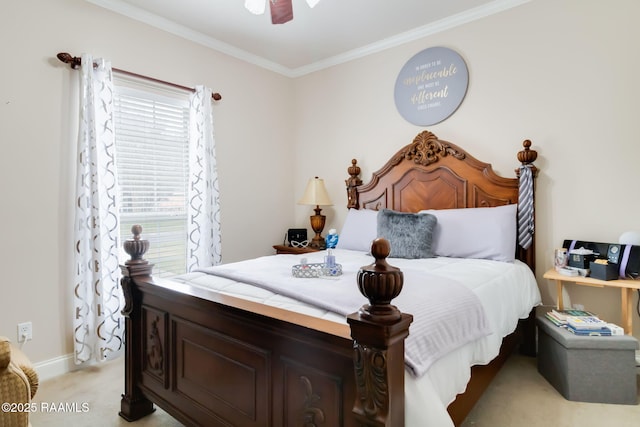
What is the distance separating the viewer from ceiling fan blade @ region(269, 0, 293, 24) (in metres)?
1.78

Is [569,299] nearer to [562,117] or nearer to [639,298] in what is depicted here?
[639,298]

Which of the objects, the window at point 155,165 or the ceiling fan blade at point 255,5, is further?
the window at point 155,165

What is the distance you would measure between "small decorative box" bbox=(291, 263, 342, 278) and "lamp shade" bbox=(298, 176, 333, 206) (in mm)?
1719

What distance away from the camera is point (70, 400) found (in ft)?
6.98

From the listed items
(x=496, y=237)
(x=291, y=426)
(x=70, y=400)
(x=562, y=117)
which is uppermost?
(x=562, y=117)

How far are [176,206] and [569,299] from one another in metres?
3.14

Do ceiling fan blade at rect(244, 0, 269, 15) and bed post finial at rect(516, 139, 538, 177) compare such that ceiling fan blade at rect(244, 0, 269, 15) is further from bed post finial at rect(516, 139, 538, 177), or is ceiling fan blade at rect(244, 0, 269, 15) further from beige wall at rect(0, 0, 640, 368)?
bed post finial at rect(516, 139, 538, 177)

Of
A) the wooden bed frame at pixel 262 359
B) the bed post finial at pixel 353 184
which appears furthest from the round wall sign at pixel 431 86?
the wooden bed frame at pixel 262 359

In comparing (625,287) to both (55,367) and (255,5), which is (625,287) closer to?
(255,5)

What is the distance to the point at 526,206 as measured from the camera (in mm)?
2648

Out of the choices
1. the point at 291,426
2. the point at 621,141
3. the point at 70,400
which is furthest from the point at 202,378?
the point at 621,141

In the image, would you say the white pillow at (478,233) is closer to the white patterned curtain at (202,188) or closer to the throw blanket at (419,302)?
the throw blanket at (419,302)

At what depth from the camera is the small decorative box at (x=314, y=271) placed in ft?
6.10

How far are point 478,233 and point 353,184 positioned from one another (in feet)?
4.54
